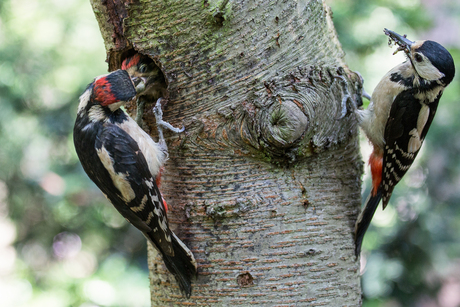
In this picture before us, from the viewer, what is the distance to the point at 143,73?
2.28 m

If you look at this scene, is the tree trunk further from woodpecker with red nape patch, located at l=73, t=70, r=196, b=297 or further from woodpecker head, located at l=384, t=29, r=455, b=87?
woodpecker head, located at l=384, t=29, r=455, b=87

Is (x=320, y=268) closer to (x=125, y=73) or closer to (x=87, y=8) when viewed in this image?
(x=125, y=73)

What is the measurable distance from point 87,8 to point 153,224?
2.66 metres

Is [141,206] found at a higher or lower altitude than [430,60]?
lower

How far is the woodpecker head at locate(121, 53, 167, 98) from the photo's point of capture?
88.7 inches

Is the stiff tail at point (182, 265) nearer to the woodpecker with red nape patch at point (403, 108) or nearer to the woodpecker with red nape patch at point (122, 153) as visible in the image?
the woodpecker with red nape patch at point (122, 153)

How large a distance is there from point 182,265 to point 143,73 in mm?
1059

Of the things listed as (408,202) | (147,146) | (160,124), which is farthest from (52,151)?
(408,202)

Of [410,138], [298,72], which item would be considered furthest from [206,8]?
[410,138]

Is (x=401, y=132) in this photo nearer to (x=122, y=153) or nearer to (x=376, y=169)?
(x=376, y=169)

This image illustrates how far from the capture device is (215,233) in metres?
1.89

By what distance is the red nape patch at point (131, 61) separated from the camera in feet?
7.32

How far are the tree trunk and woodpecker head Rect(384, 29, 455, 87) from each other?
81 centimetres

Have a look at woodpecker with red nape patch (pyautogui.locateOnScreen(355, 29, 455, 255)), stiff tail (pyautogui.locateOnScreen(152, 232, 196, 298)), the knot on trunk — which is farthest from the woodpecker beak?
stiff tail (pyautogui.locateOnScreen(152, 232, 196, 298))
